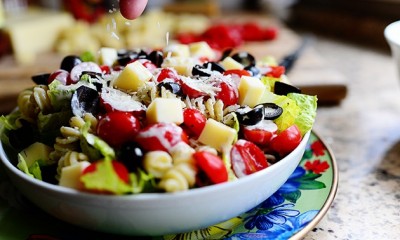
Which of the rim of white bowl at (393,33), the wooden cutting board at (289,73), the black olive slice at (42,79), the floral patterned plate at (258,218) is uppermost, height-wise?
the rim of white bowl at (393,33)

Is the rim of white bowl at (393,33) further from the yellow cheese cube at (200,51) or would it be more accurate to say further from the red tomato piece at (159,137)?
the red tomato piece at (159,137)

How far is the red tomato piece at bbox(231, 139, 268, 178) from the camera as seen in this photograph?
0.76 m

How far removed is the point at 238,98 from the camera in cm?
92

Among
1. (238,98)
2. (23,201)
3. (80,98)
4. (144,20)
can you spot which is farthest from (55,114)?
(144,20)

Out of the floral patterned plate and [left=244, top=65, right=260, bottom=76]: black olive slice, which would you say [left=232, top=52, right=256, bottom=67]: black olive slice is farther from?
the floral patterned plate

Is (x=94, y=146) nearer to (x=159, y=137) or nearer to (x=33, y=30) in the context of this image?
(x=159, y=137)

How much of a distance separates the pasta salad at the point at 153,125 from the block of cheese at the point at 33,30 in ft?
3.54

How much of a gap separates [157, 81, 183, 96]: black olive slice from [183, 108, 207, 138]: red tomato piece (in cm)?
7

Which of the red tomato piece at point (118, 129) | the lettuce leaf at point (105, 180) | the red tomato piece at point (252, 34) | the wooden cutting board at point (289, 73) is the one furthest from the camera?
the red tomato piece at point (252, 34)

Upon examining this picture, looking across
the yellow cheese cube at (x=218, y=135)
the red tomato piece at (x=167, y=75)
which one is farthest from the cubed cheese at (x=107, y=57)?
the yellow cheese cube at (x=218, y=135)

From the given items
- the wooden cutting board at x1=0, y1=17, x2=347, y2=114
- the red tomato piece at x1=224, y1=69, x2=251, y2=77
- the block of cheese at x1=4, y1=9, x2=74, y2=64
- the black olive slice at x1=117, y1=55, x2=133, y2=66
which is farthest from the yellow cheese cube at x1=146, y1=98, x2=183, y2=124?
the block of cheese at x1=4, y1=9, x2=74, y2=64

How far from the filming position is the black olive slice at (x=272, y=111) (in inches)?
34.3

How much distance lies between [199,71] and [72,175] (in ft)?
1.22

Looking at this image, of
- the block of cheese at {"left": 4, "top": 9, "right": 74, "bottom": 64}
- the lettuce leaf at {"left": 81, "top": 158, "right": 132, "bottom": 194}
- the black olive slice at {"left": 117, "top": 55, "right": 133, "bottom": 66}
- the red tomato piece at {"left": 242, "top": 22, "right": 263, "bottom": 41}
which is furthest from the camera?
the red tomato piece at {"left": 242, "top": 22, "right": 263, "bottom": 41}
